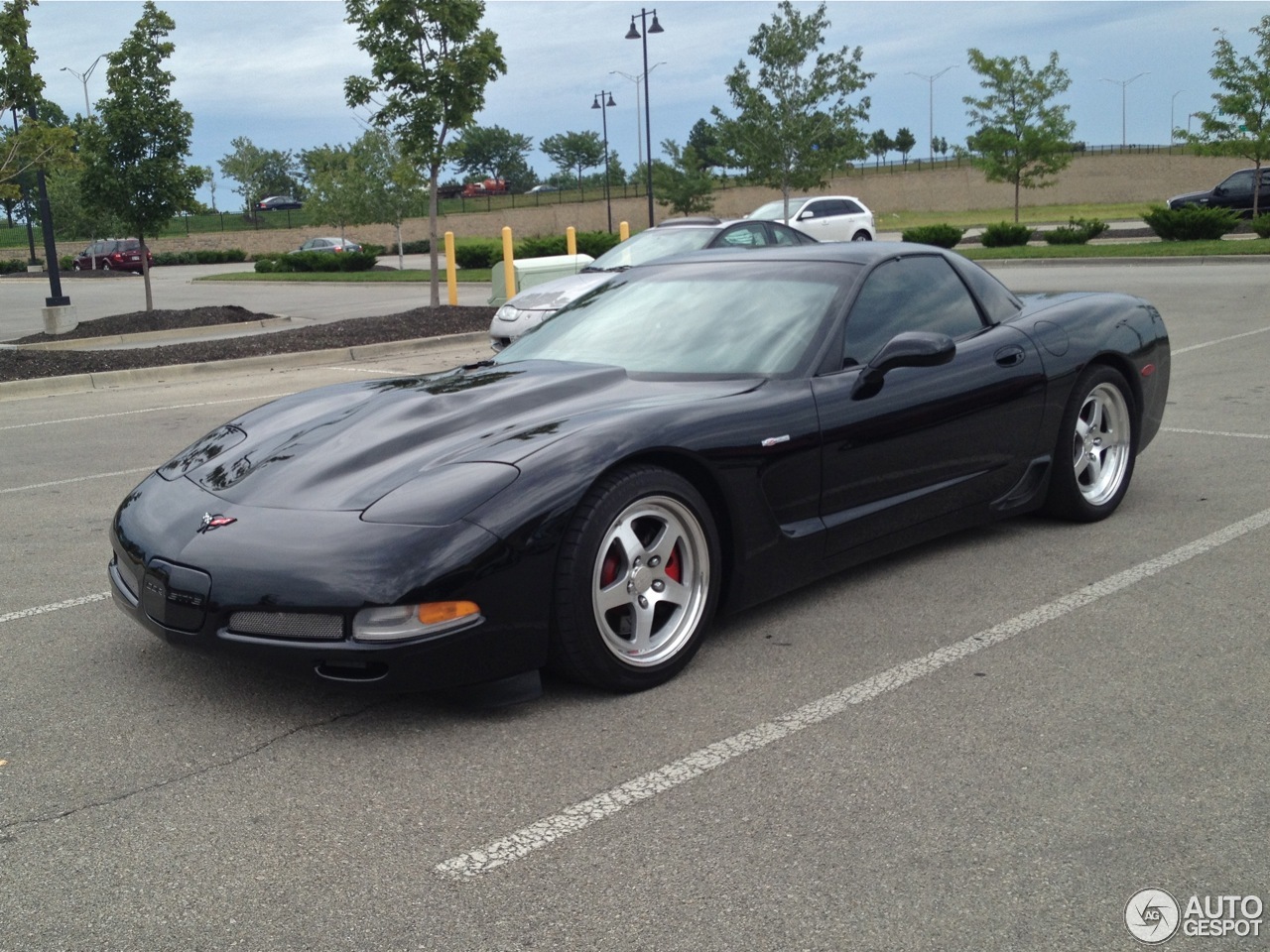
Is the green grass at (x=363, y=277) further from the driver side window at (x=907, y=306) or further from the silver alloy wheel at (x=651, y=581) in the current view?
the silver alloy wheel at (x=651, y=581)

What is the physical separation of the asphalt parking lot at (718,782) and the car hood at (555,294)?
9.51m

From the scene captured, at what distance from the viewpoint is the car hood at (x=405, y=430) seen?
13.1ft

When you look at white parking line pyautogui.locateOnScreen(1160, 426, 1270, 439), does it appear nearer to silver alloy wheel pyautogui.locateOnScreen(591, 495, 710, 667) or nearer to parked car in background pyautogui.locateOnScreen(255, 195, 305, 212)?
silver alloy wheel pyautogui.locateOnScreen(591, 495, 710, 667)

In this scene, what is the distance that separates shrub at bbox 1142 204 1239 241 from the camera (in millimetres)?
28000

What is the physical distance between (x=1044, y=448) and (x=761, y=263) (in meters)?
1.53

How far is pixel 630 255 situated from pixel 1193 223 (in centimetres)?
1788

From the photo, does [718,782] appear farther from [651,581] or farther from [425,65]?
[425,65]

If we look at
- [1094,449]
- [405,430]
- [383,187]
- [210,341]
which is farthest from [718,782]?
[383,187]

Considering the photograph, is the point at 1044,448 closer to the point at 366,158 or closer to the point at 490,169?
the point at 366,158

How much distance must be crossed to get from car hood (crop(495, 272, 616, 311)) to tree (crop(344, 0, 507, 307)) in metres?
5.36

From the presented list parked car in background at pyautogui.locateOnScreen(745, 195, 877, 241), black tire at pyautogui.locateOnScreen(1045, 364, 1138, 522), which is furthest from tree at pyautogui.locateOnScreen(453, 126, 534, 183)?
black tire at pyautogui.locateOnScreen(1045, 364, 1138, 522)

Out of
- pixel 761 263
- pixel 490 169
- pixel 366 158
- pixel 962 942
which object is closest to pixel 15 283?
pixel 366 158

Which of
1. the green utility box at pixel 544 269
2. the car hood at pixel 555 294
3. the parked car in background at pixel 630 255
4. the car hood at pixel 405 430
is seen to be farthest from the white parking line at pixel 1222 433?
the green utility box at pixel 544 269

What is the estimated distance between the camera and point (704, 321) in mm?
5082
